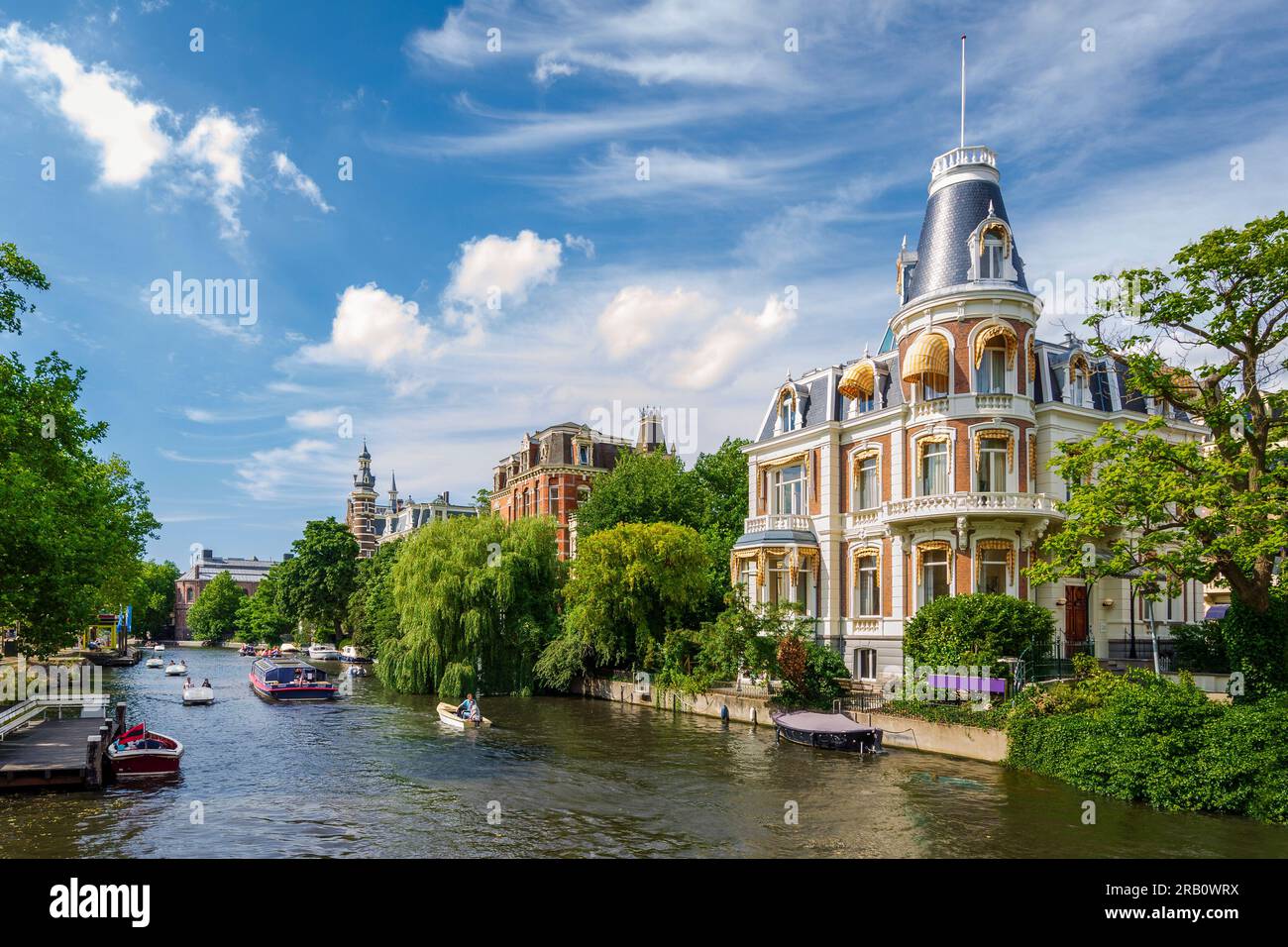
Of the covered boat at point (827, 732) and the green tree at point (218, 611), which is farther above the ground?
the covered boat at point (827, 732)

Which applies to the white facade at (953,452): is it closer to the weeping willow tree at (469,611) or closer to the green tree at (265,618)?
the weeping willow tree at (469,611)

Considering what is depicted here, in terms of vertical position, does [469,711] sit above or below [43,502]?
below

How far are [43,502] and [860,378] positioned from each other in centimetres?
3180

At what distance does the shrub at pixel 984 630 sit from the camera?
32.4 meters

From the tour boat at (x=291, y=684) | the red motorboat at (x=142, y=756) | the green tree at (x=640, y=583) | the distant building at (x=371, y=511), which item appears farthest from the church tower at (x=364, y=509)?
the red motorboat at (x=142, y=756)

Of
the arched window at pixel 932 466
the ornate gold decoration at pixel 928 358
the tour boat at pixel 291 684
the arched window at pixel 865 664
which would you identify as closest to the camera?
the ornate gold decoration at pixel 928 358

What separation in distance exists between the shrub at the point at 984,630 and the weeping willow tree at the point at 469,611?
83.1ft

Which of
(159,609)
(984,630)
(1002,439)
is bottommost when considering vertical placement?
(159,609)

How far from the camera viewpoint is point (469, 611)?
167ft

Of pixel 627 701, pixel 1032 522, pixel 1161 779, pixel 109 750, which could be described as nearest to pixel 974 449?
pixel 1032 522

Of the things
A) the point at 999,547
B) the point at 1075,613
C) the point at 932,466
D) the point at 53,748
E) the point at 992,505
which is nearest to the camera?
the point at 53,748

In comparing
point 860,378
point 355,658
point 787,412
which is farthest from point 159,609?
point 860,378

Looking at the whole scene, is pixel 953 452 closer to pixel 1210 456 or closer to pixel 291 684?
pixel 1210 456
